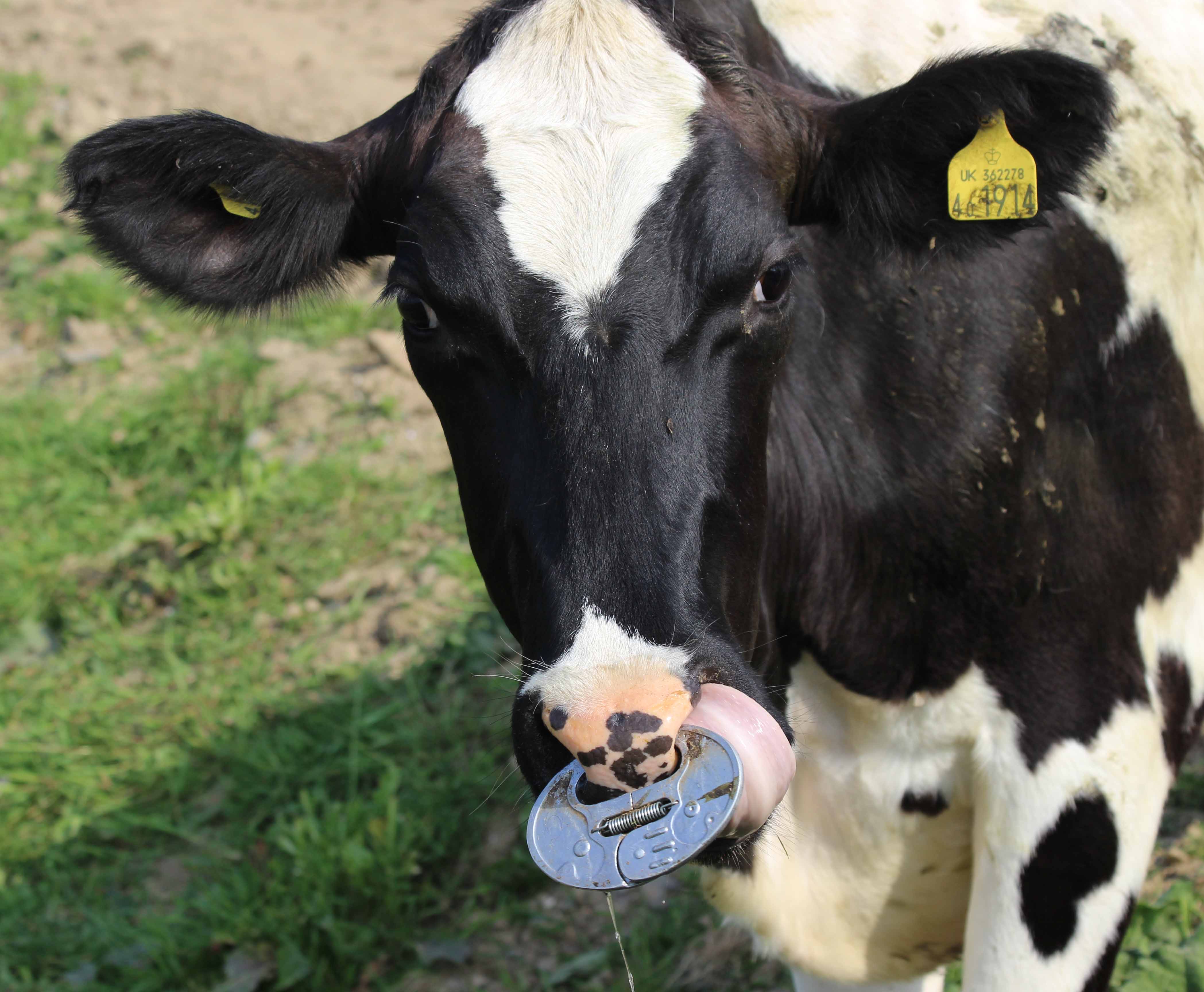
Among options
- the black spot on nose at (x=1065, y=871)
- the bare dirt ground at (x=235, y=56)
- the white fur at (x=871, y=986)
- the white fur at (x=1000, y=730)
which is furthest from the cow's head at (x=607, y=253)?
the bare dirt ground at (x=235, y=56)

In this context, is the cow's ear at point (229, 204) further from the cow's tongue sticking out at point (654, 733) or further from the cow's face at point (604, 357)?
the cow's tongue sticking out at point (654, 733)

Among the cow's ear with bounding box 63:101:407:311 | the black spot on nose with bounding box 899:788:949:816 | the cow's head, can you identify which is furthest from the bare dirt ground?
the black spot on nose with bounding box 899:788:949:816

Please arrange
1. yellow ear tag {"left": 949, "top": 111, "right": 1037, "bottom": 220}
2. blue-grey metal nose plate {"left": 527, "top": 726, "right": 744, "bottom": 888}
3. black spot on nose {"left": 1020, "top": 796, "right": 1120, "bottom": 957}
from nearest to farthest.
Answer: blue-grey metal nose plate {"left": 527, "top": 726, "right": 744, "bottom": 888}
yellow ear tag {"left": 949, "top": 111, "right": 1037, "bottom": 220}
black spot on nose {"left": 1020, "top": 796, "right": 1120, "bottom": 957}

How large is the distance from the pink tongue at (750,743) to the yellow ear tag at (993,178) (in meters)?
1.01

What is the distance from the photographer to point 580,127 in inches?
86.2

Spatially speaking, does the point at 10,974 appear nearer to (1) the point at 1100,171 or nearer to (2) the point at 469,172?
(2) the point at 469,172

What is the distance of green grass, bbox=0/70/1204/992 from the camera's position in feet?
12.1

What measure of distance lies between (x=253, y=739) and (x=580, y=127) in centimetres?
286

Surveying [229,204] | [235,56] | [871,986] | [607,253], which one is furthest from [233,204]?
[235,56]

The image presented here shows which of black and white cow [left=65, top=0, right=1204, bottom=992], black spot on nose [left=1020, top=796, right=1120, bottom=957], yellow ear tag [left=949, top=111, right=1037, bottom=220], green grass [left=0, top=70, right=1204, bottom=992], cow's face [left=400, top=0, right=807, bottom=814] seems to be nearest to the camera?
A: cow's face [left=400, top=0, right=807, bottom=814]

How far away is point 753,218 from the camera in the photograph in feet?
7.04

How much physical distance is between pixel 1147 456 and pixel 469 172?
58.1 inches

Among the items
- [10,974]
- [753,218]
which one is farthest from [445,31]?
[753,218]

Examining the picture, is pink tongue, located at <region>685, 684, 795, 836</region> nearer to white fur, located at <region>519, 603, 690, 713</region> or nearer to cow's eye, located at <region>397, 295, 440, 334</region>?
white fur, located at <region>519, 603, 690, 713</region>
